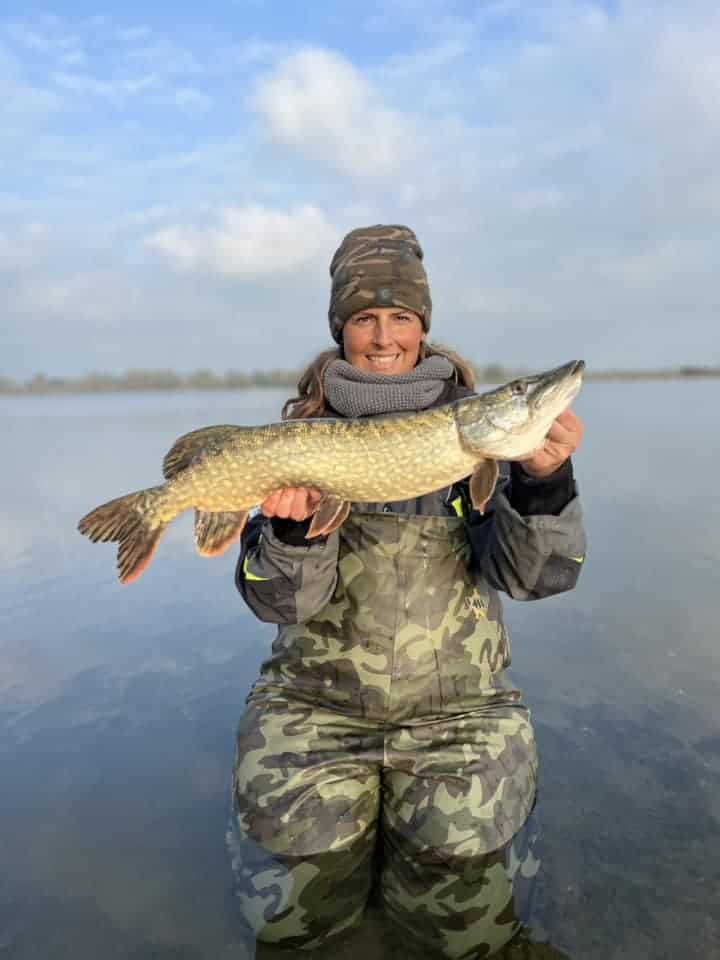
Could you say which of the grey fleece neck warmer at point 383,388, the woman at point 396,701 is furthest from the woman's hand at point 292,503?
the grey fleece neck warmer at point 383,388

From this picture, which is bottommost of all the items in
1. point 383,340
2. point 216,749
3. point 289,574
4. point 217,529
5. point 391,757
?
point 216,749

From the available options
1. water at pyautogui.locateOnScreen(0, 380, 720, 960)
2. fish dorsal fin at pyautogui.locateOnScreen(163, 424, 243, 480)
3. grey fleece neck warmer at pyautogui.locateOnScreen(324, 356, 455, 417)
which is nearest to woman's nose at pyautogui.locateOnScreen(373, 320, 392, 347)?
grey fleece neck warmer at pyautogui.locateOnScreen(324, 356, 455, 417)

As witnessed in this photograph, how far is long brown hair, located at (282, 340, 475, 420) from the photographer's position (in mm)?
3039

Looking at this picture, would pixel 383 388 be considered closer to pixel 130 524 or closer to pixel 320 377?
pixel 320 377

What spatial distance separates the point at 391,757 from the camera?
8.15ft

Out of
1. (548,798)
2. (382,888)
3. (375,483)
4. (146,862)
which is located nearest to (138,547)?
(375,483)

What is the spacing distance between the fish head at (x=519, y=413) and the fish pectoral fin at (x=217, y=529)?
898mm

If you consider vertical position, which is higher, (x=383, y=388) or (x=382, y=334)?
(x=382, y=334)

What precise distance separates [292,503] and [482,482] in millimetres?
692

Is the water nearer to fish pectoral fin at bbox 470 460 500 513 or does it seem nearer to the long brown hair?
fish pectoral fin at bbox 470 460 500 513

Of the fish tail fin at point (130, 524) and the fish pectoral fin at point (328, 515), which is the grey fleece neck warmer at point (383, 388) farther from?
the fish tail fin at point (130, 524)

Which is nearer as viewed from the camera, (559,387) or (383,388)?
(559,387)

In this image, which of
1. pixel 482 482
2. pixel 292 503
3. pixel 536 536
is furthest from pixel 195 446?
pixel 536 536

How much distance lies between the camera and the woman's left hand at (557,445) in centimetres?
248
